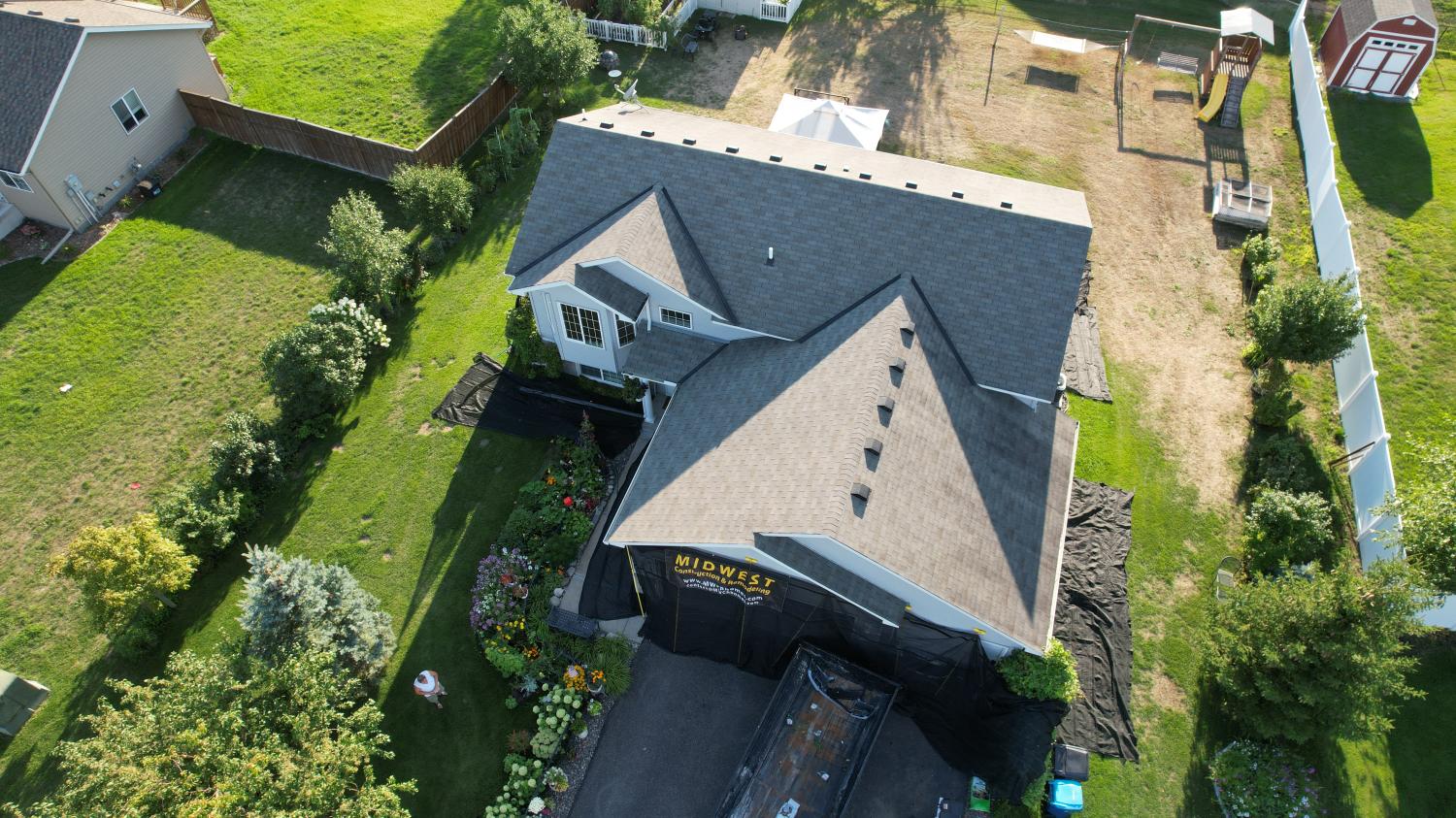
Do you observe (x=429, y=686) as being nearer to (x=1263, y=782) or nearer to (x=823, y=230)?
(x=823, y=230)

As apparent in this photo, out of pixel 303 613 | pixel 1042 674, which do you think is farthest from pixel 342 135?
pixel 1042 674

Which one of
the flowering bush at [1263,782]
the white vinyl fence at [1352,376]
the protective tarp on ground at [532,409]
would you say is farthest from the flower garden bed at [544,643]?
the white vinyl fence at [1352,376]

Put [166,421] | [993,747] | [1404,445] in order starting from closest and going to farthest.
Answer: [993,747], [1404,445], [166,421]

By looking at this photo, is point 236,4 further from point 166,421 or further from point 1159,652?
point 1159,652

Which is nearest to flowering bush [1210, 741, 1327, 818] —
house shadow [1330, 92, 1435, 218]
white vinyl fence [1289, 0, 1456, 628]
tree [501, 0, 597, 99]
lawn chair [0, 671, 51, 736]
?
white vinyl fence [1289, 0, 1456, 628]

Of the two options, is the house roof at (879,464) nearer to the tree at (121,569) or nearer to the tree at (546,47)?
the tree at (121,569)

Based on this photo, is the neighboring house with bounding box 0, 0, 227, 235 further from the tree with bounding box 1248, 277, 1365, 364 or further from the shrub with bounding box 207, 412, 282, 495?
the tree with bounding box 1248, 277, 1365, 364

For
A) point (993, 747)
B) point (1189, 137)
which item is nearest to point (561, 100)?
point (1189, 137)
